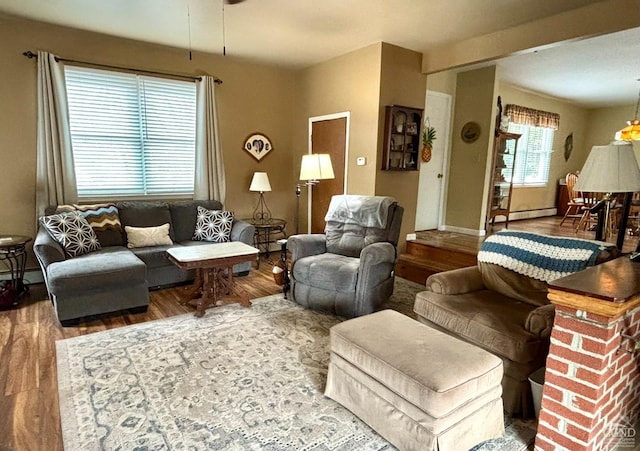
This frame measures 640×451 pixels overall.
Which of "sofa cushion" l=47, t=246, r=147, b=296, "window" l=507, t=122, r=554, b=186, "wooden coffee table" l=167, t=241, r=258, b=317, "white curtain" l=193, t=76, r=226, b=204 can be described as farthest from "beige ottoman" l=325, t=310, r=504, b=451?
"window" l=507, t=122, r=554, b=186

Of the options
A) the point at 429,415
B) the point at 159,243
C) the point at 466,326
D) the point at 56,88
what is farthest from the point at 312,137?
the point at 429,415

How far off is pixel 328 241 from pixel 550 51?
3513 millimetres

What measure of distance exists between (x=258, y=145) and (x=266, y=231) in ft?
4.15

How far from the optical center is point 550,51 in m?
4.33

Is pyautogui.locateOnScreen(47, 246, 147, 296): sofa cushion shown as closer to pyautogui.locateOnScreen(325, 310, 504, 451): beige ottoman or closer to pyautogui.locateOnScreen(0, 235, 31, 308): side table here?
pyautogui.locateOnScreen(0, 235, 31, 308): side table

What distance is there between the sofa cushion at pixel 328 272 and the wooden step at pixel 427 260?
4.07 ft

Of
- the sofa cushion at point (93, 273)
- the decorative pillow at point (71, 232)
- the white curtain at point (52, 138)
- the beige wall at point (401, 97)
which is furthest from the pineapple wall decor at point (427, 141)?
the white curtain at point (52, 138)

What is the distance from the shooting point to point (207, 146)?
4746mm

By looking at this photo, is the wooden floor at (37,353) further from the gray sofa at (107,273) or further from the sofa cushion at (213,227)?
the sofa cushion at (213,227)

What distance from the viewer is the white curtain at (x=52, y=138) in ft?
12.3

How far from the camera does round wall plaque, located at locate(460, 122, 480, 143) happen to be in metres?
5.31

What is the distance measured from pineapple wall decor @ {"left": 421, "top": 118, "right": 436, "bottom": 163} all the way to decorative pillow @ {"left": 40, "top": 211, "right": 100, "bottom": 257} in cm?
425

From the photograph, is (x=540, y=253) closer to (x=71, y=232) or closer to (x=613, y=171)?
(x=613, y=171)

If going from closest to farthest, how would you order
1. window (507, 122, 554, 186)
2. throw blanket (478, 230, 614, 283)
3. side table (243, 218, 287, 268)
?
throw blanket (478, 230, 614, 283) → side table (243, 218, 287, 268) → window (507, 122, 554, 186)
